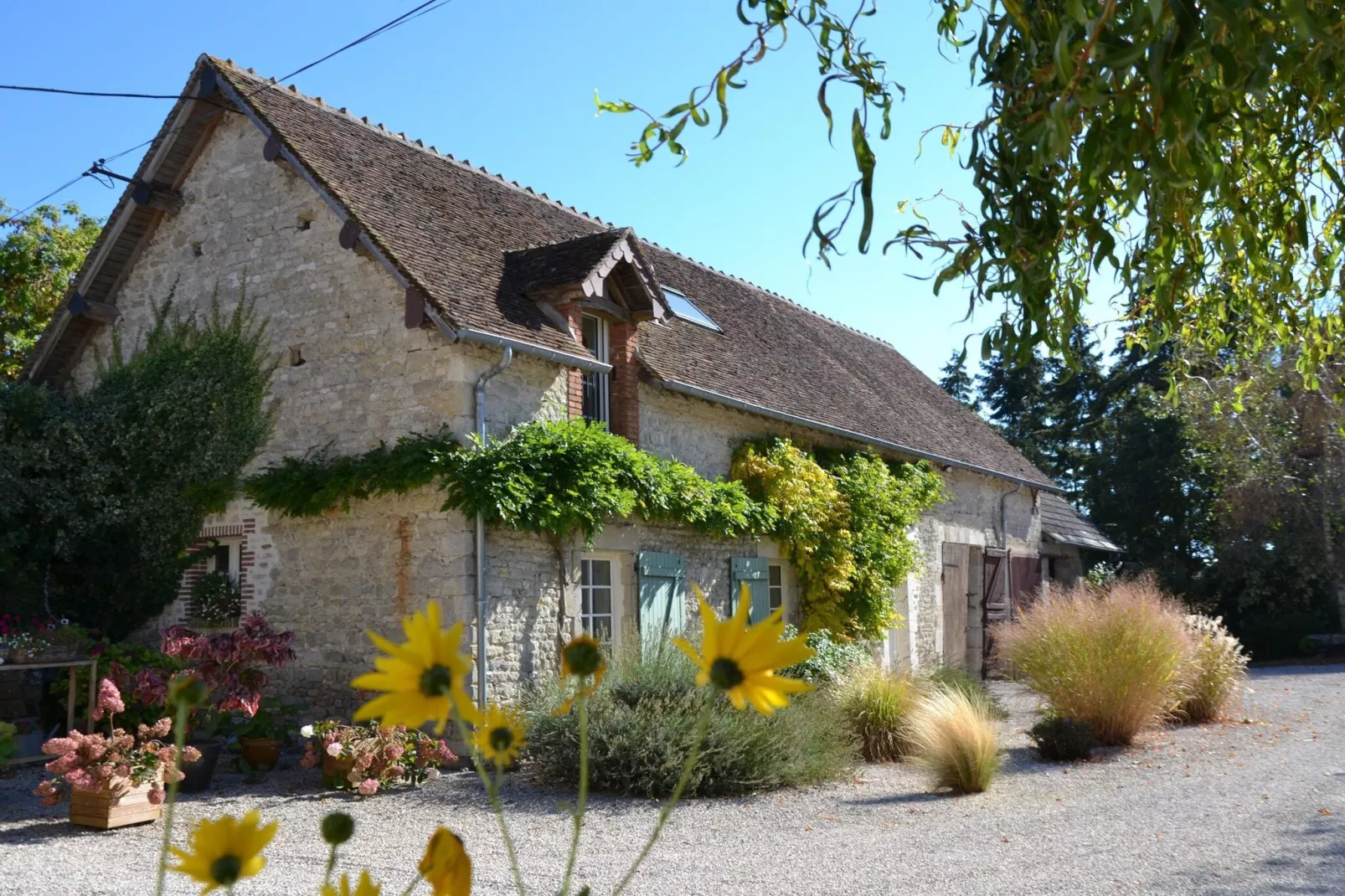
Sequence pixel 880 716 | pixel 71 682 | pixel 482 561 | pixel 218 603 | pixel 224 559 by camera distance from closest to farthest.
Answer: pixel 71 682 < pixel 482 561 < pixel 880 716 < pixel 218 603 < pixel 224 559

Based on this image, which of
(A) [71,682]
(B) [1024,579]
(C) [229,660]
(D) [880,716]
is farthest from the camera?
(B) [1024,579]

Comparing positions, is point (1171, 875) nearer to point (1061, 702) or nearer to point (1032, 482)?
point (1061, 702)

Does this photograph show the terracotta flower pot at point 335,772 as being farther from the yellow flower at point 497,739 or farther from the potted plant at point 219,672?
the yellow flower at point 497,739

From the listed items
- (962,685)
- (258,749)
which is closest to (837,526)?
(962,685)

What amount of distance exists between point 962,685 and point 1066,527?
513 inches

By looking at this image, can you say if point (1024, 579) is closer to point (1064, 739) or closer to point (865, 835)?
point (1064, 739)

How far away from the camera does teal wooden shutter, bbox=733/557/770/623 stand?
13617 millimetres

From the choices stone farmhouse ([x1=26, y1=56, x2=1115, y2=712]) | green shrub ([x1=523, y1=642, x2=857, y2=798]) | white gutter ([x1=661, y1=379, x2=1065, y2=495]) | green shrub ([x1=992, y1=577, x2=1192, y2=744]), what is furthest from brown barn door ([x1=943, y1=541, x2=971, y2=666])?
green shrub ([x1=523, y1=642, x2=857, y2=798])

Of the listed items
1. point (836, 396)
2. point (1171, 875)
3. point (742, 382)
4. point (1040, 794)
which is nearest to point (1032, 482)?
point (836, 396)

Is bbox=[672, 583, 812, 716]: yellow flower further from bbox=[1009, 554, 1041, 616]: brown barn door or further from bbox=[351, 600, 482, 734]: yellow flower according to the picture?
bbox=[1009, 554, 1041, 616]: brown barn door

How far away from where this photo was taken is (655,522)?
12352 mm

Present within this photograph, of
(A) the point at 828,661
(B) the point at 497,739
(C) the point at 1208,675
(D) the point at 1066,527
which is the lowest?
(C) the point at 1208,675

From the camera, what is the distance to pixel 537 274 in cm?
1199

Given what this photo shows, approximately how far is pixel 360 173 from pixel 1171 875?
9950 millimetres
